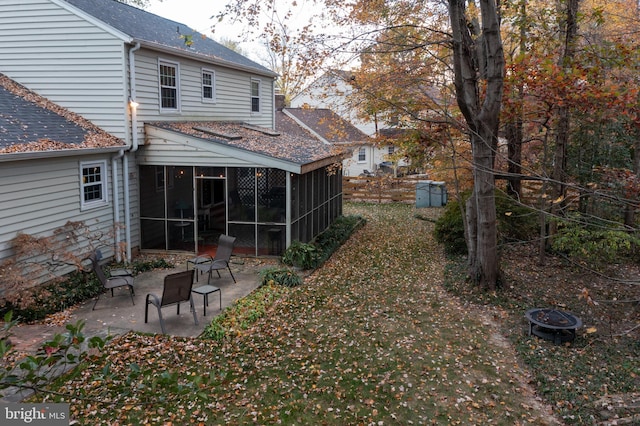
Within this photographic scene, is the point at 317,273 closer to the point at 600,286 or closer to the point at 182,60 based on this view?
the point at 600,286

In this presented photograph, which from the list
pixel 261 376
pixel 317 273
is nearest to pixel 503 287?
pixel 317 273

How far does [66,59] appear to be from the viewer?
12445 mm

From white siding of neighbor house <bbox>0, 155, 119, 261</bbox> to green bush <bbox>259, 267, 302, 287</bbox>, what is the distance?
163 inches

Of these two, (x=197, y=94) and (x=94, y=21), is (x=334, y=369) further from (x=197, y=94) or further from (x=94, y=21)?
(x=197, y=94)

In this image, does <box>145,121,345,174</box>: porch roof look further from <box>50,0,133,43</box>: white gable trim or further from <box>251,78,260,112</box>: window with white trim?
<box>251,78,260,112</box>: window with white trim

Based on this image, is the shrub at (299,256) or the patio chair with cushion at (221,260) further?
the shrub at (299,256)

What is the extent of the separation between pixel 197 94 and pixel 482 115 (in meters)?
9.25

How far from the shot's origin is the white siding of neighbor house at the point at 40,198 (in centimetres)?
905

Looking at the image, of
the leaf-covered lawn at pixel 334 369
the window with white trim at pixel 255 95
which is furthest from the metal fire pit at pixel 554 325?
the window with white trim at pixel 255 95

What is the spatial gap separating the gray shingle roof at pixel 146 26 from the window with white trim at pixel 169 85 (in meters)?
0.60

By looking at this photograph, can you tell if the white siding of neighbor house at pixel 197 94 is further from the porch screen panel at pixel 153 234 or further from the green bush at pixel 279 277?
the green bush at pixel 279 277

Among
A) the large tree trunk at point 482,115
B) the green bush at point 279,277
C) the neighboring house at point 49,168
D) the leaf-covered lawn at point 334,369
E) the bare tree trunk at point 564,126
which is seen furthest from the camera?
the bare tree trunk at point 564,126

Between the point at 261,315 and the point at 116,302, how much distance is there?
302 cm

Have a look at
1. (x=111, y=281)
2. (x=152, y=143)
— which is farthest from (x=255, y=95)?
(x=111, y=281)
